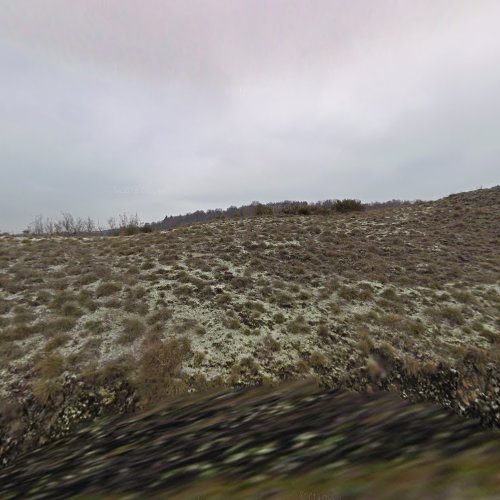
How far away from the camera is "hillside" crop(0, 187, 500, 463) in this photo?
809 centimetres

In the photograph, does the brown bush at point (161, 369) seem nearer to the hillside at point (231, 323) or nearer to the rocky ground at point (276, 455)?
the hillside at point (231, 323)

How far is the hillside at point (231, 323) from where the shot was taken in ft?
26.5

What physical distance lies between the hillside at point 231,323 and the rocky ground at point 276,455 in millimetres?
1512

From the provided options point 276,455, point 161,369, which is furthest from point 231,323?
point 276,455

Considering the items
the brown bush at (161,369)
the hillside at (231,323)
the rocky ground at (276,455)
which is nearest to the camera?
the rocky ground at (276,455)

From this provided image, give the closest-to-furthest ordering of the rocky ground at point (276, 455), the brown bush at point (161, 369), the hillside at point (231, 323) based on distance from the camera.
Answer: the rocky ground at point (276, 455), the brown bush at point (161, 369), the hillside at point (231, 323)

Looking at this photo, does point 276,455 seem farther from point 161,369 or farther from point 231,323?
point 231,323

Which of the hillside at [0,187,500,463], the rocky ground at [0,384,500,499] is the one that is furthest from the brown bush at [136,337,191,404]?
the rocky ground at [0,384,500,499]

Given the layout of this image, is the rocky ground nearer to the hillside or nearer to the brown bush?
the brown bush

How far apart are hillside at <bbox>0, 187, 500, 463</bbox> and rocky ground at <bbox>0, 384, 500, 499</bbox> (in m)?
1.51

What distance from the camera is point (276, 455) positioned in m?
4.42

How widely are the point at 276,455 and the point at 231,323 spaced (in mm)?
6772

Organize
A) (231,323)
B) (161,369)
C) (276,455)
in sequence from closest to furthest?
(276,455) < (161,369) < (231,323)

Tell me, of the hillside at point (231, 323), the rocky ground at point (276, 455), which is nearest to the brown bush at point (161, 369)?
A: the hillside at point (231, 323)
